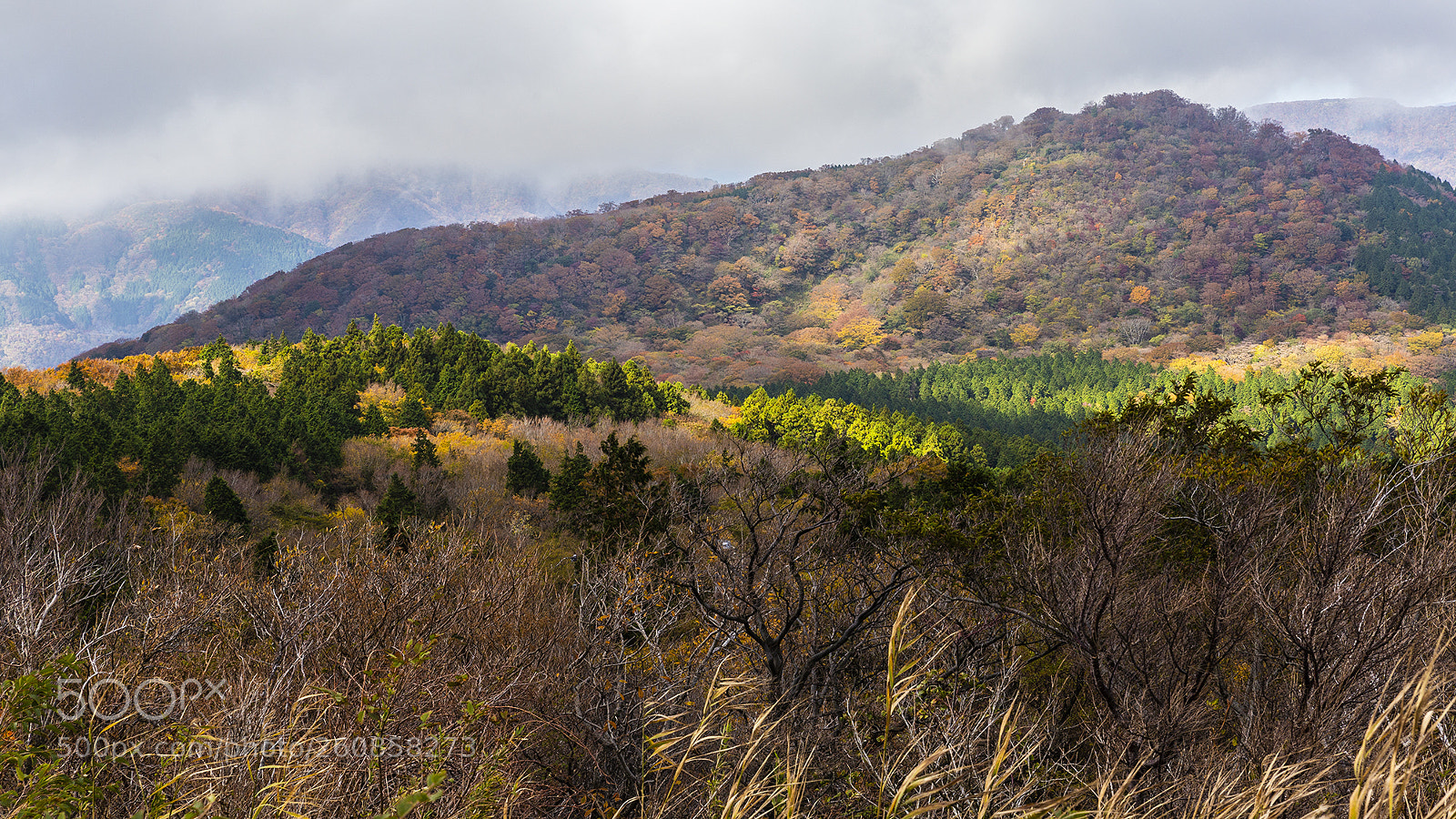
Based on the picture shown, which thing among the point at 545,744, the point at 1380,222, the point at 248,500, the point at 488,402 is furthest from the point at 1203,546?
the point at 1380,222

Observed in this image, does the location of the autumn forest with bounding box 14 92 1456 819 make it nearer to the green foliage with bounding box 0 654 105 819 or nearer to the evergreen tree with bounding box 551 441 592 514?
the green foliage with bounding box 0 654 105 819

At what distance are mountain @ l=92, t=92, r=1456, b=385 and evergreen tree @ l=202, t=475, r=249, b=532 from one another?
1458 inches

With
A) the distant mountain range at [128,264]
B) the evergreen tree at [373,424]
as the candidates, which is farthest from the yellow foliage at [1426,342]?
the distant mountain range at [128,264]

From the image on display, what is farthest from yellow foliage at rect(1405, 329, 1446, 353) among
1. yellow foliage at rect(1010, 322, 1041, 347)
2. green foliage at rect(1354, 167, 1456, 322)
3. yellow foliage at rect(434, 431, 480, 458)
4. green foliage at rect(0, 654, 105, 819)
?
green foliage at rect(0, 654, 105, 819)

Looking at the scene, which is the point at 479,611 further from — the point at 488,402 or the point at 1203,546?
the point at 488,402

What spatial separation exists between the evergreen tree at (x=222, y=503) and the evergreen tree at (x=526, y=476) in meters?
5.85

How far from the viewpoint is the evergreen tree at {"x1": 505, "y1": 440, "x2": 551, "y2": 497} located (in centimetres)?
1784

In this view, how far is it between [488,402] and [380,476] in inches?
303

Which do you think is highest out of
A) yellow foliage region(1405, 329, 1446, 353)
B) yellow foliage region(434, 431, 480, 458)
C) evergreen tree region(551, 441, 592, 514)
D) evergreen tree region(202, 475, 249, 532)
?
evergreen tree region(202, 475, 249, 532)

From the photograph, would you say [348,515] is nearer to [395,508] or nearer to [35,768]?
[395,508]

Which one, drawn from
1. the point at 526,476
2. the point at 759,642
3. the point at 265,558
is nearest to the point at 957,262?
the point at 526,476

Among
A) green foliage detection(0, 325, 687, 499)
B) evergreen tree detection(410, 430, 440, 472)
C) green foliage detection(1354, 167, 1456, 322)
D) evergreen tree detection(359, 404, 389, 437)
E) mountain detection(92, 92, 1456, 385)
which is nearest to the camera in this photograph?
green foliage detection(0, 325, 687, 499)

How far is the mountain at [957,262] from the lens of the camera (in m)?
60.2

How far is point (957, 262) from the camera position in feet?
261
